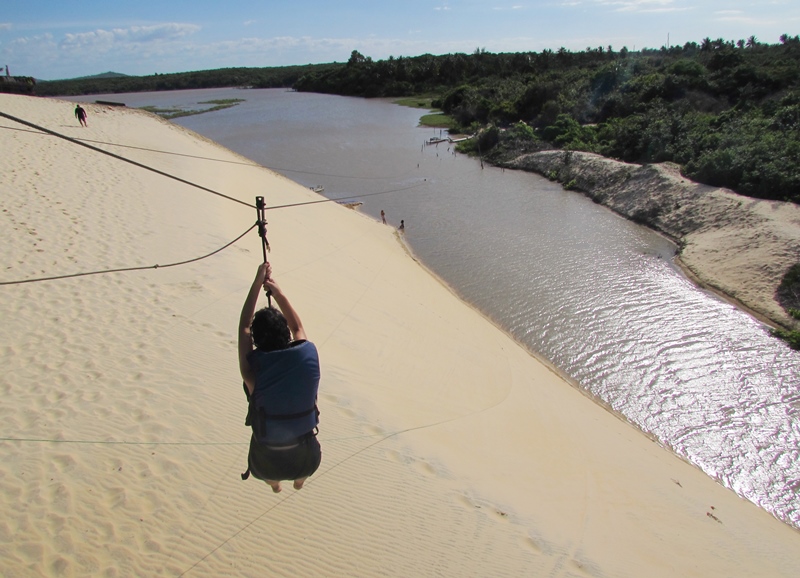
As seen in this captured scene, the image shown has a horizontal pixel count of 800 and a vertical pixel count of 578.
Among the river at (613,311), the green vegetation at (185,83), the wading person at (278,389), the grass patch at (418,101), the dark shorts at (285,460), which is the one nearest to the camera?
the wading person at (278,389)

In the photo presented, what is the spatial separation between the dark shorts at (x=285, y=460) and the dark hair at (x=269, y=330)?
2.04ft

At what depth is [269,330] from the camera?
9.91 feet

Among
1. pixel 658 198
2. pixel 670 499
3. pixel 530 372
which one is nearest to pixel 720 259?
pixel 658 198

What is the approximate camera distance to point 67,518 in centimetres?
436

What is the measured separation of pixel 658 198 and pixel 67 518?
2155 centimetres

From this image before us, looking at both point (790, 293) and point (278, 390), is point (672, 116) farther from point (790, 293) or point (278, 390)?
point (278, 390)

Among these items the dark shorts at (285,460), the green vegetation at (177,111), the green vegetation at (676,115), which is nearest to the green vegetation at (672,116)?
the green vegetation at (676,115)

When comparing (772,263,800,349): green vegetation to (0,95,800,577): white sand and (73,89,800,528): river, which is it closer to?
(73,89,800,528): river

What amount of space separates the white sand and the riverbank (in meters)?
7.22

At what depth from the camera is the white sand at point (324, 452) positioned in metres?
4.50

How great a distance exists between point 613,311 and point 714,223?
24.9ft

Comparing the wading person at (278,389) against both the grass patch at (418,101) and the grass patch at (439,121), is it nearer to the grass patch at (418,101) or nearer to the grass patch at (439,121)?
the grass patch at (439,121)

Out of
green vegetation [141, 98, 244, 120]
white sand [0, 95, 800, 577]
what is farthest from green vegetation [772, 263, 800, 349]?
green vegetation [141, 98, 244, 120]

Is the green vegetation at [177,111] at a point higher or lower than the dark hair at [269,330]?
higher
